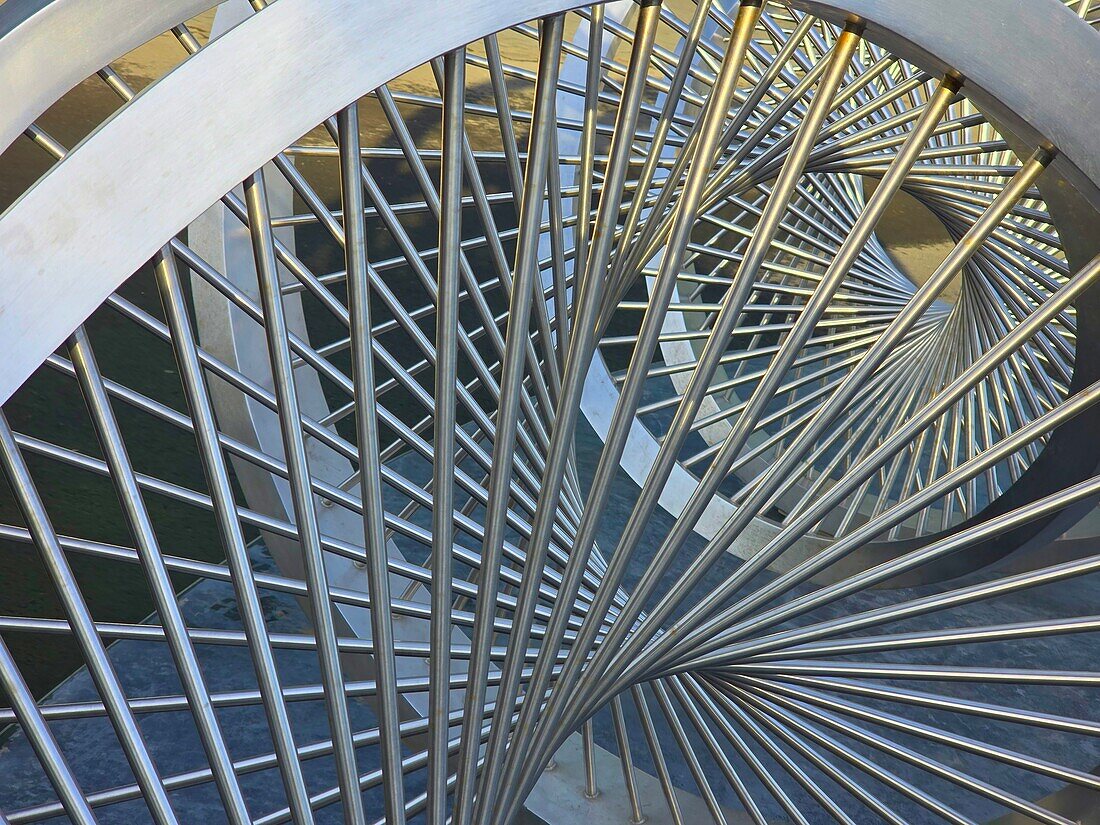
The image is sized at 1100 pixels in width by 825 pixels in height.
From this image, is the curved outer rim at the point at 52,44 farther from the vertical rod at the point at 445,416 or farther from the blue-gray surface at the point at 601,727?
the blue-gray surface at the point at 601,727

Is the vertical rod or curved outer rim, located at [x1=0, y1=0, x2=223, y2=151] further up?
curved outer rim, located at [x1=0, y1=0, x2=223, y2=151]

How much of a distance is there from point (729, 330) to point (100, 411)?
0.88 metres

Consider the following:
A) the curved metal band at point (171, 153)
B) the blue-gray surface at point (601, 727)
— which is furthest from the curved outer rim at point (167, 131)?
the blue-gray surface at point (601, 727)

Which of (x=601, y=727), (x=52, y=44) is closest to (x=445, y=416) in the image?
(x=52, y=44)

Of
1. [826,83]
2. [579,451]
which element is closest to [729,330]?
[826,83]

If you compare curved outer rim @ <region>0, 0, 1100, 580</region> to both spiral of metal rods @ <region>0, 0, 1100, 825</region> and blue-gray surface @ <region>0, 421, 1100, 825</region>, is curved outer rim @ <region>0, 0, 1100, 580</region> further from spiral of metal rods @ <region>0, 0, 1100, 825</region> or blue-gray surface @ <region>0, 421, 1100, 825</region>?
blue-gray surface @ <region>0, 421, 1100, 825</region>

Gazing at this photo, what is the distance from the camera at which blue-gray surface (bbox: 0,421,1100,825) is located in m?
2.97

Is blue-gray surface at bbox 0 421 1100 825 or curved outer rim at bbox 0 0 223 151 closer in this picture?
curved outer rim at bbox 0 0 223 151

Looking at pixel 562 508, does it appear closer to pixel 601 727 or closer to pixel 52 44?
pixel 601 727

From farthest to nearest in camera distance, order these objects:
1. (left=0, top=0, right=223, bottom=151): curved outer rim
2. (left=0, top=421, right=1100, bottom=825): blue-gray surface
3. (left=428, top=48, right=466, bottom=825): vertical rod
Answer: (left=0, top=421, right=1100, bottom=825): blue-gray surface, (left=428, top=48, right=466, bottom=825): vertical rod, (left=0, top=0, right=223, bottom=151): curved outer rim

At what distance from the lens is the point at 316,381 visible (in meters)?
3.48

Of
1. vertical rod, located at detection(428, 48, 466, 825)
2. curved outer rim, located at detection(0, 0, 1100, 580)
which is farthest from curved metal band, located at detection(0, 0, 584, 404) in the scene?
vertical rod, located at detection(428, 48, 466, 825)

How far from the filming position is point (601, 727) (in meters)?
3.64

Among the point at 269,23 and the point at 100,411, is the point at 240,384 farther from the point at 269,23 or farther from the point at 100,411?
the point at 269,23
